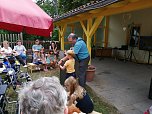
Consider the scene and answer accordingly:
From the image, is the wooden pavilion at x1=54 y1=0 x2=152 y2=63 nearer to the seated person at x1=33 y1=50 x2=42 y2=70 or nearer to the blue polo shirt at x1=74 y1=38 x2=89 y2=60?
the blue polo shirt at x1=74 y1=38 x2=89 y2=60

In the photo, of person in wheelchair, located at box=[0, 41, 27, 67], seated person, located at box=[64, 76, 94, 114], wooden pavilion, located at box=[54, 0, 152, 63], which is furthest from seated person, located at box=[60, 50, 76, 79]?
person in wheelchair, located at box=[0, 41, 27, 67]

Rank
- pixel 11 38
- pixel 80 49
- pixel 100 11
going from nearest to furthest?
1. pixel 80 49
2. pixel 100 11
3. pixel 11 38

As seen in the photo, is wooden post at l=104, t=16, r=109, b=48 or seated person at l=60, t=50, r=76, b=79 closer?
seated person at l=60, t=50, r=76, b=79

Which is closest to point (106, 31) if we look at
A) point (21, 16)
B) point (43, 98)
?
point (21, 16)

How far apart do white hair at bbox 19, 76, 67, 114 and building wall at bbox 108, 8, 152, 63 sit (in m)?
9.27

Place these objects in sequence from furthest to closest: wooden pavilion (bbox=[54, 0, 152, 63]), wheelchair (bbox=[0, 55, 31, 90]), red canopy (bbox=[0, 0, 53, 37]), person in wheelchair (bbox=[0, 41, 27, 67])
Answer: person in wheelchair (bbox=[0, 41, 27, 67]) < wheelchair (bbox=[0, 55, 31, 90]) < wooden pavilion (bbox=[54, 0, 152, 63]) < red canopy (bbox=[0, 0, 53, 37])

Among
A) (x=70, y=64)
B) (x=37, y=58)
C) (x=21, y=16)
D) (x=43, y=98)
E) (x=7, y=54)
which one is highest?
(x=21, y=16)

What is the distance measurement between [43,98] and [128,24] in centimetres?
1079

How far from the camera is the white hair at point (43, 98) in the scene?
41.8 inches

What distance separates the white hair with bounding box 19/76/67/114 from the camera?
1.06 meters

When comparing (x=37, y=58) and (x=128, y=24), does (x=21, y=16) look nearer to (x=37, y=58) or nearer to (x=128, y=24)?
(x=37, y=58)

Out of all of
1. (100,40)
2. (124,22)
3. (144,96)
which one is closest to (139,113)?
(144,96)

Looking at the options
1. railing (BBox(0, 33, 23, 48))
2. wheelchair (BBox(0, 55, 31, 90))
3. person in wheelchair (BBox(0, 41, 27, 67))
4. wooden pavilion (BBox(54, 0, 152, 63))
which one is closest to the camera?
wooden pavilion (BBox(54, 0, 152, 63))

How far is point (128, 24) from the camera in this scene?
11.1 metres
